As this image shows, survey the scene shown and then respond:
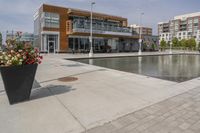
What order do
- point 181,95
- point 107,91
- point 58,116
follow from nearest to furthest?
1. point 58,116
2. point 181,95
3. point 107,91

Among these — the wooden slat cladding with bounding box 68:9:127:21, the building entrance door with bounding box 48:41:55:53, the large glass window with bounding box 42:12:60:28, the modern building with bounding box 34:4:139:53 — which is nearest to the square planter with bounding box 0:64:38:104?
the modern building with bounding box 34:4:139:53

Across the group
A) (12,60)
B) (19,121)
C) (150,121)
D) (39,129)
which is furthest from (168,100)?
(12,60)

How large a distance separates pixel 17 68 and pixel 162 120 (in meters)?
3.84

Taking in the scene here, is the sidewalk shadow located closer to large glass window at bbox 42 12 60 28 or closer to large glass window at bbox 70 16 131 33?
large glass window at bbox 70 16 131 33

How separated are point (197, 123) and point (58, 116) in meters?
3.06

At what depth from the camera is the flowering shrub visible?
446cm

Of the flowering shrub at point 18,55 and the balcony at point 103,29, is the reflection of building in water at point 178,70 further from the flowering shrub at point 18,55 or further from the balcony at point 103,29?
the balcony at point 103,29

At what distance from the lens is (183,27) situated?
109125mm

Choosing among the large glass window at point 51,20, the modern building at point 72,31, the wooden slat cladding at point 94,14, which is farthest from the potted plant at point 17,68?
the wooden slat cladding at point 94,14

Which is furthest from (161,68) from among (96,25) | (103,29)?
(103,29)

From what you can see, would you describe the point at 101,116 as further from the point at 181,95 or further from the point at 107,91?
the point at 181,95

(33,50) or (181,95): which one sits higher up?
(33,50)

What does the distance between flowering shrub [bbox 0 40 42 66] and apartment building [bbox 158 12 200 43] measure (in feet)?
318

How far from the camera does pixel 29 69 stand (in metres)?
4.76
